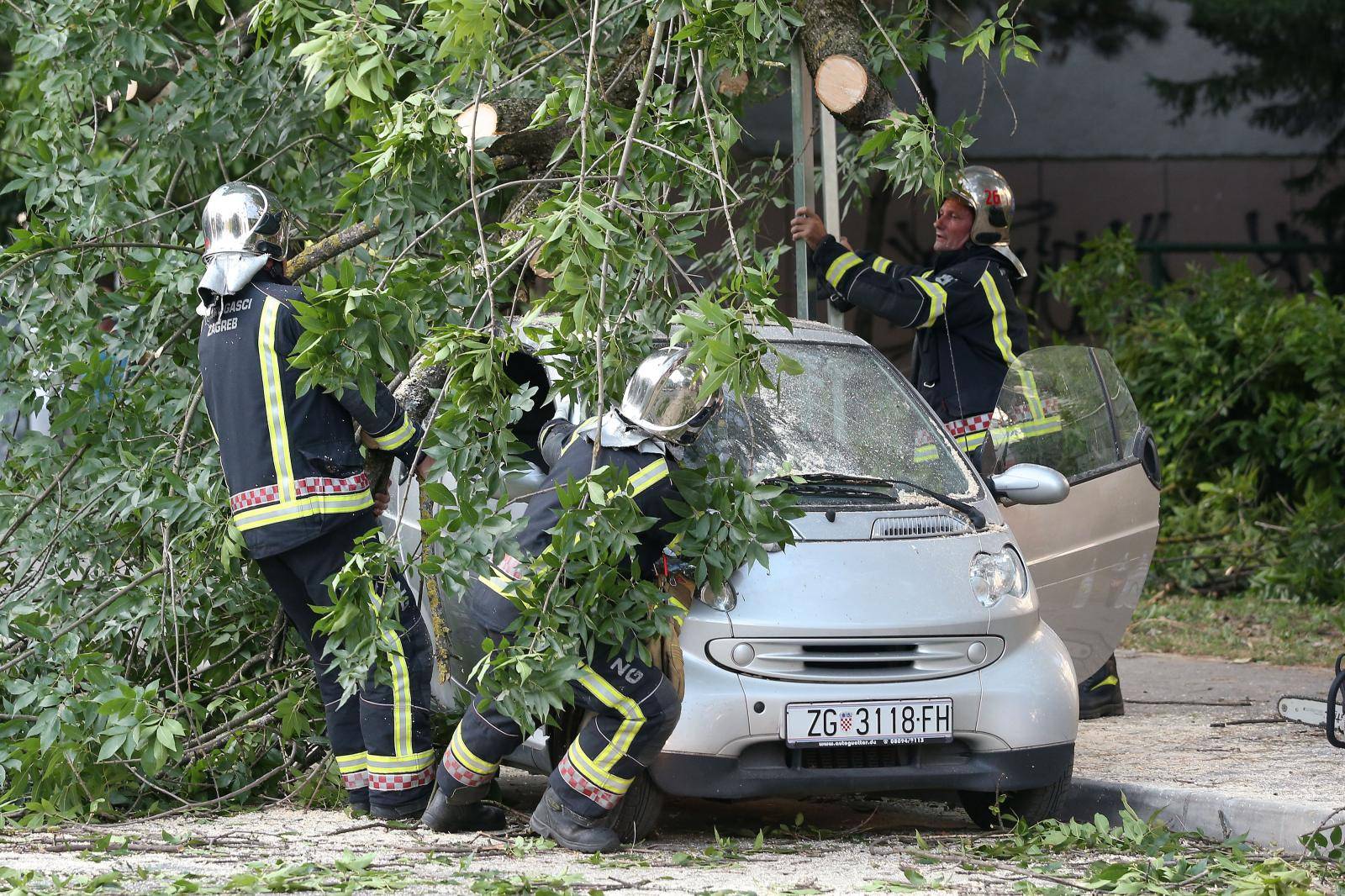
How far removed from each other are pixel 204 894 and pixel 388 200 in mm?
2079

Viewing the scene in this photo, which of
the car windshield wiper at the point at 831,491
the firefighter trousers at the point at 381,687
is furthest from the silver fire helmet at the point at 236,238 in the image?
the car windshield wiper at the point at 831,491

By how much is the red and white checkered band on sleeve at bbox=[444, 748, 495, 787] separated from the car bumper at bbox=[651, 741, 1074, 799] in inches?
20.6

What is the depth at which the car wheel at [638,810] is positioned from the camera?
5.12 m

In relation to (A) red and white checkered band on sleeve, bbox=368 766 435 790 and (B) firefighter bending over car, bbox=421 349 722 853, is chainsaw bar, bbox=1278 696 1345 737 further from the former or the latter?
(A) red and white checkered band on sleeve, bbox=368 766 435 790

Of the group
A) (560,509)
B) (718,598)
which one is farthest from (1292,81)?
(560,509)

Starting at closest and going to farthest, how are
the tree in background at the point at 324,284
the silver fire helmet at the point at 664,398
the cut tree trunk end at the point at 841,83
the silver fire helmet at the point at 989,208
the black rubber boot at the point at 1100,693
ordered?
the tree in background at the point at 324,284 → the silver fire helmet at the point at 664,398 → the cut tree trunk end at the point at 841,83 → the silver fire helmet at the point at 989,208 → the black rubber boot at the point at 1100,693

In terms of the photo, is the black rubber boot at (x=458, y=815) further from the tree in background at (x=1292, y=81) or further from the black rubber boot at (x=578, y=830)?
the tree in background at (x=1292, y=81)

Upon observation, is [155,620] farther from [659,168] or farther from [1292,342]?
[1292,342]

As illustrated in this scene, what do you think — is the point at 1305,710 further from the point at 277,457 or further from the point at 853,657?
the point at 277,457

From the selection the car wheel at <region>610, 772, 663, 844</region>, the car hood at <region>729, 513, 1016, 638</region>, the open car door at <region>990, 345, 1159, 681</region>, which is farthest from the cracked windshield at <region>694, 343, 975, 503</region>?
the car wheel at <region>610, 772, 663, 844</region>

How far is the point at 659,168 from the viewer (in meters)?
5.02

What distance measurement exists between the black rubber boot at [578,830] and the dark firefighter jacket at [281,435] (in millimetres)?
1086

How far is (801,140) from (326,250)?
2.09 m

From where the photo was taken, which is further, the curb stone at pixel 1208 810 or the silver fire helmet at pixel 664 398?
the curb stone at pixel 1208 810
